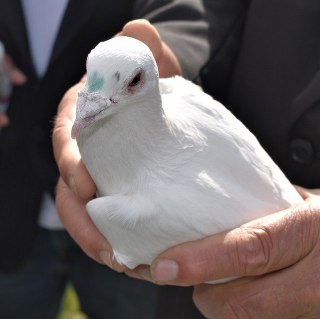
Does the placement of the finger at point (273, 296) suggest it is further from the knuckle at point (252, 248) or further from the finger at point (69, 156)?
the finger at point (69, 156)

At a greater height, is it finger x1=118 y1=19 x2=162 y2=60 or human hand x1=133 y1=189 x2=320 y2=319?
finger x1=118 y1=19 x2=162 y2=60

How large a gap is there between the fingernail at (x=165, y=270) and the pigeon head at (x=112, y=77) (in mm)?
308

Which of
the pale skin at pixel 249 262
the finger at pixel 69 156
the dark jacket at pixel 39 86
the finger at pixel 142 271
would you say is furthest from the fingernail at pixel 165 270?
the dark jacket at pixel 39 86

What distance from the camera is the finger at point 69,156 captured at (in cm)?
130

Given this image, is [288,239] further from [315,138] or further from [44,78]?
[44,78]

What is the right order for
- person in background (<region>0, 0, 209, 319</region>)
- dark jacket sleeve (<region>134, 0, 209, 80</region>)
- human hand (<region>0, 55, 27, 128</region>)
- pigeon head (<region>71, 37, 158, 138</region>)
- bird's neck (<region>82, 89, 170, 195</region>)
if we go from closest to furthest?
pigeon head (<region>71, 37, 158, 138</region>), bird's neck (<region>82, 89, 170, 195</region>), dark jacket sleeve (<region>134, 0, 209, 80</region>), person in background (<region>0, 0, 209, 319</region>), human hand (<region>0, 55, 27, 128</region>)

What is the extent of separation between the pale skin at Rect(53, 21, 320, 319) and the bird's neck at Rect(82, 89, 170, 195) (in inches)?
4.8

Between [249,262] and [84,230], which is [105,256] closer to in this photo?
[84,230]

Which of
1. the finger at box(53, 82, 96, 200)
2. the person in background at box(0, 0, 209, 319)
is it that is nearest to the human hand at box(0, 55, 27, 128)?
the person in background at box(0, 0, 209, 319)

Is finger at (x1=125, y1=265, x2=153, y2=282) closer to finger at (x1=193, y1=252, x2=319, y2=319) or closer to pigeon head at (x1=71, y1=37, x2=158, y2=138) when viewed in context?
finger at (x1=193, y1=252, x2=319, y2=319)

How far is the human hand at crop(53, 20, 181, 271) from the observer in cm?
131

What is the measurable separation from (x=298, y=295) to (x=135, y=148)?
42 centimetres

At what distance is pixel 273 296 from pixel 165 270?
22 cm

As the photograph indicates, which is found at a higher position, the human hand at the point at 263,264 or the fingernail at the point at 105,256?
the human hand at the point at 263,264
